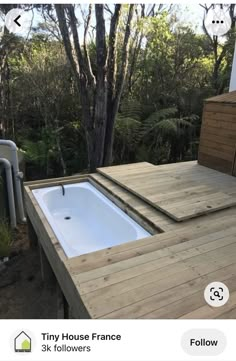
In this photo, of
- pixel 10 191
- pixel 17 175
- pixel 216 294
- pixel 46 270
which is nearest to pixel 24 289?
pixel 46 270

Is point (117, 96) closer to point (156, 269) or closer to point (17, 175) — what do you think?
point (17, 175)

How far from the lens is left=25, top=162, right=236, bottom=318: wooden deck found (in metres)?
1.12

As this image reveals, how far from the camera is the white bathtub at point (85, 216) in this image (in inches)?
89.3

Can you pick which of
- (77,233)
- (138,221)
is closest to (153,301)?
(138,221)

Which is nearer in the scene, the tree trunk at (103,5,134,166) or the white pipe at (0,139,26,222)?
the white pipe at (0,139,26,222)

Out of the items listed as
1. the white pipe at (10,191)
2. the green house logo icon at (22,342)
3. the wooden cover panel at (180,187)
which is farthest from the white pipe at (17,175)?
the green house logo icon at (22,342)

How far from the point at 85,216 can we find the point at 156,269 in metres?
1.65

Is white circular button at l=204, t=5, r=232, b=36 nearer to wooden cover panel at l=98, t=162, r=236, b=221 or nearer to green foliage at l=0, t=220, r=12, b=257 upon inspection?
wooden cover panel at l=98, t=162, r=236, b=221

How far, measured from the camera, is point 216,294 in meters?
1.19

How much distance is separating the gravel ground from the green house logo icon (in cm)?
138

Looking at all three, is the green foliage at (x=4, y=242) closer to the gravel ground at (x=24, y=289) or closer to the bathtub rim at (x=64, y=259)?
the gravel ground at (x=24, y=289)

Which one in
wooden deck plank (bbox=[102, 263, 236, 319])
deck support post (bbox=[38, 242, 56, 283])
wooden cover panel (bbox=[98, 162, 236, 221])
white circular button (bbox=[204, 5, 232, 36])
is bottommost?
deck support post (bbox=[38, 242, 56, 283])

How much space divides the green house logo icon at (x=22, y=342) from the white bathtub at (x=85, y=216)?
1.25 metres

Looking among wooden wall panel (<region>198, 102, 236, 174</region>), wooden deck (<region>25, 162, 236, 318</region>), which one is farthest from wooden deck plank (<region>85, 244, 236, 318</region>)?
wooden wall panel (<region>198, 102, 236, 174</region>)
